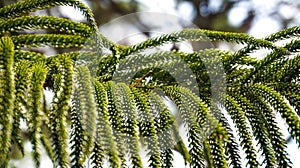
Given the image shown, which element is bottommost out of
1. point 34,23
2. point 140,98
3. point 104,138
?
point 104,138

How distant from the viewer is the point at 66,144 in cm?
49

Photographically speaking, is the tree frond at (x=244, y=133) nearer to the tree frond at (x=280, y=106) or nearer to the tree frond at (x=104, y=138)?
the tree frond at (x=280, y=106)

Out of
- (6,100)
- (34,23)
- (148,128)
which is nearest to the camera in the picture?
(6,100)

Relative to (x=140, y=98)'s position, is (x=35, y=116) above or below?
below

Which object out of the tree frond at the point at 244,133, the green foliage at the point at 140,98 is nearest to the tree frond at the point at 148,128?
the green foliage at the point at 140,98

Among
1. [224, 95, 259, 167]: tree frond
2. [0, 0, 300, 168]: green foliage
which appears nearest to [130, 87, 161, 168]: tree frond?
[0, 0, 300, 168]: green foliage

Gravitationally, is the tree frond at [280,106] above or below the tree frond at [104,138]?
above

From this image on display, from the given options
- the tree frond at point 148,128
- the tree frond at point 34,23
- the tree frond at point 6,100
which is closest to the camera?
the tree frond at point 6,100

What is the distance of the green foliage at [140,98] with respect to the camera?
1.67 feet

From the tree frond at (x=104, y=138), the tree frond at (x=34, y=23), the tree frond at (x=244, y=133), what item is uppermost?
the tree frond at (x=34, y=23)

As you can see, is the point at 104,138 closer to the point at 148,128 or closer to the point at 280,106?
the point at 148,128

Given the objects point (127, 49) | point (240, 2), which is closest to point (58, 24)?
point (127, 49)

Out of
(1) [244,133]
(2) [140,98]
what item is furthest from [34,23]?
(1) [244,133]

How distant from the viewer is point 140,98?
66 cm
